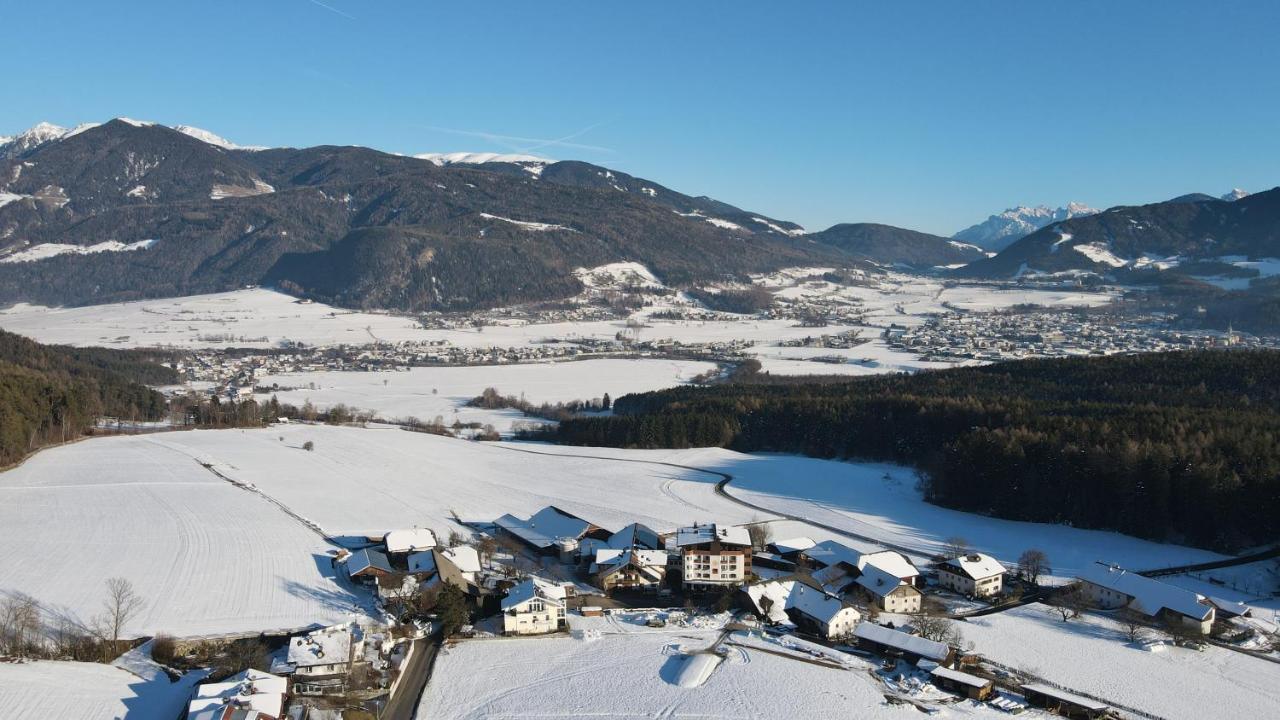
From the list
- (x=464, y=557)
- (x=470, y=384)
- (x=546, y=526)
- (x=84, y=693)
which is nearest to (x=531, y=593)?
(x=464, y=557)

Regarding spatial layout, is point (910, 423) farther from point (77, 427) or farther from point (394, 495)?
point (77, 427)

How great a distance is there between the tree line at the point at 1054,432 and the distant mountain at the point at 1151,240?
118 m

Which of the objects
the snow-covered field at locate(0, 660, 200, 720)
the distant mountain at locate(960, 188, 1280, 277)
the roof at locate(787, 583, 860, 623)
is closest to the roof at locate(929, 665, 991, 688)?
the roof at locate(787, 583, 860, 623)

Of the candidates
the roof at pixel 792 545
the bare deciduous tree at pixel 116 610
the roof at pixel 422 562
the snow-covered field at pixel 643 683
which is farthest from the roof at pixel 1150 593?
the bare deciduous tree at pixel 116 610

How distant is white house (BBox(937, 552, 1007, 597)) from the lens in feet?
76.9

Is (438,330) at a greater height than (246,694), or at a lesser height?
greater

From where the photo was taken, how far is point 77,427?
44.0m

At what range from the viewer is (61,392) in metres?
43.8

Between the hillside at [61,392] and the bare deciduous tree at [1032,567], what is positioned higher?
the hillside at [61,392]

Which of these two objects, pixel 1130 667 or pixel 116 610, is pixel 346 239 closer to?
pixel 116 610

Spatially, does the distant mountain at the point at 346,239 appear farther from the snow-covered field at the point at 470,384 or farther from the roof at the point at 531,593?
the roof at the point at 531,593

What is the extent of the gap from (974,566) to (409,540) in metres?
15.2

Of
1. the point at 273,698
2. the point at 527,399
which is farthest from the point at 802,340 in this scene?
the point at 273,698

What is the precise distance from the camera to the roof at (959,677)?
55.8 feet
